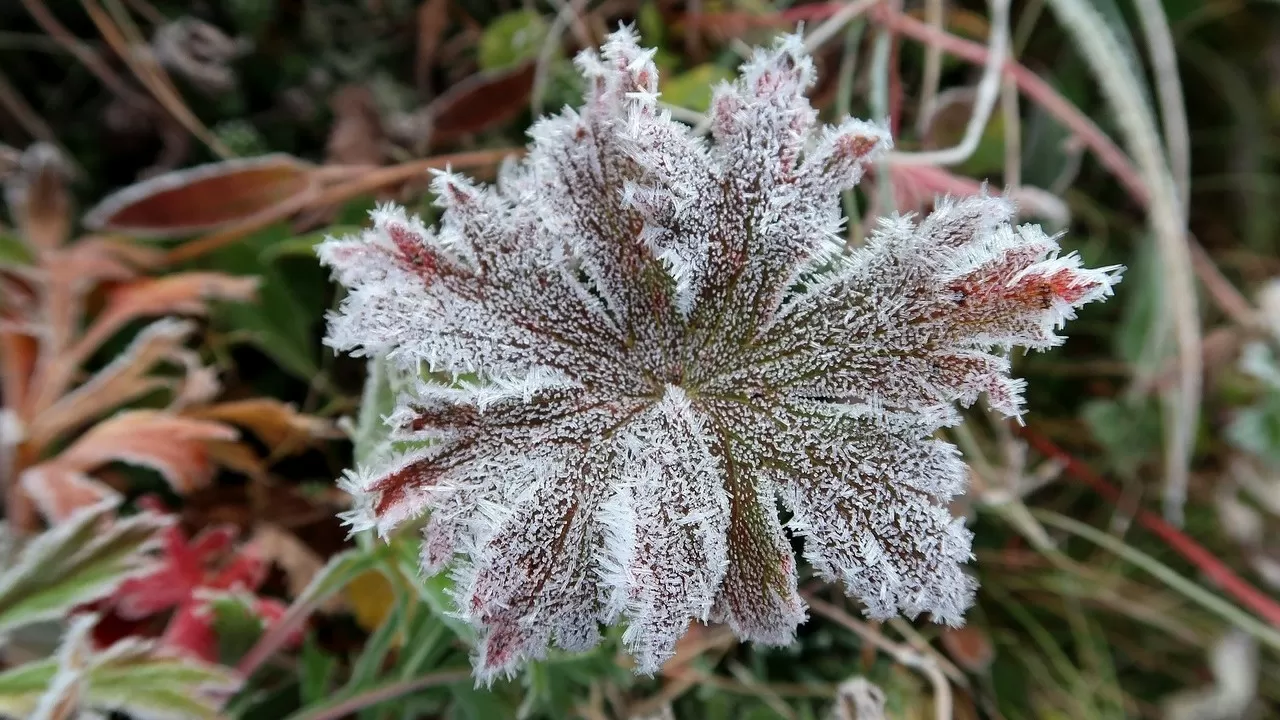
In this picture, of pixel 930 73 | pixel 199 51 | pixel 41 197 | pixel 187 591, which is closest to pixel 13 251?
pixel 41 197

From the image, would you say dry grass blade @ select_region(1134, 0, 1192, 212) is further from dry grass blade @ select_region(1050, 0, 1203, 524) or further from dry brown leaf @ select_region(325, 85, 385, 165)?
dry brown leaf @ select_region(325, 85, 385, 165)

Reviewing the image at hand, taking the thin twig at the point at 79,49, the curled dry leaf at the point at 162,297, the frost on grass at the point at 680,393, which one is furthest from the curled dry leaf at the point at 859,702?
the thin twig at the point at 79,49

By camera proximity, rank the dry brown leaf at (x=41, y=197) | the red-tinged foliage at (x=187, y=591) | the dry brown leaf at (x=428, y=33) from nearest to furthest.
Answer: the red-tinged foliage at (x=187, y=591)
the dry brown leaf at (x=41, y=197)
the dry brown leaf at (x=428, y=33)

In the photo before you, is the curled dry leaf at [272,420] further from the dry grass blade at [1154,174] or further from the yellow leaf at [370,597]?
the dry grass blade at [1154,174]

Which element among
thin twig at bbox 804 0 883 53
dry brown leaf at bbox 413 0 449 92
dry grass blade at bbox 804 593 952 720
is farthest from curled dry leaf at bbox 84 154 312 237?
dry grass blade at bbox 804 593 952 720

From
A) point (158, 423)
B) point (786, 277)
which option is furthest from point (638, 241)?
point (158, 423)

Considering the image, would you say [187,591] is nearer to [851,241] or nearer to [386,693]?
[386,693]
